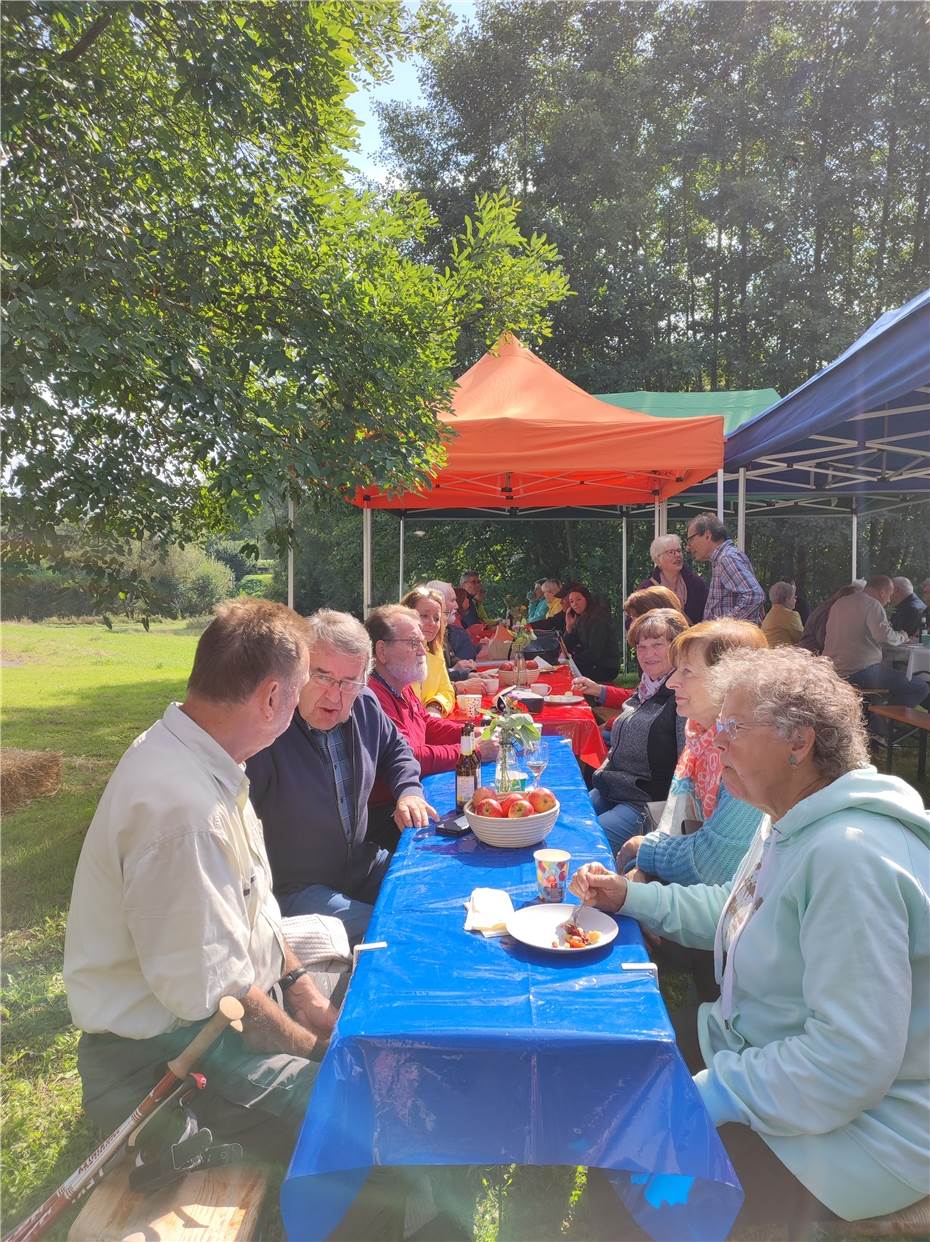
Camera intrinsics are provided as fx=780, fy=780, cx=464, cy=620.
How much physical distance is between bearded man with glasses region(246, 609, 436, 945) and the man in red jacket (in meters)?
Result: 0.66

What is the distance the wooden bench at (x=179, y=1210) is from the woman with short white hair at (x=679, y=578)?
5124 millimetres

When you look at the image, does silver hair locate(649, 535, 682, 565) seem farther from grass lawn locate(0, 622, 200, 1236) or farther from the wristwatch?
the wristwatch

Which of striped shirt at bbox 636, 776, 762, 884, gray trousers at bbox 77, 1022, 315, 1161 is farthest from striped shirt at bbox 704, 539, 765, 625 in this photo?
gray trousers at bbox 77, 1022, 315, 1161

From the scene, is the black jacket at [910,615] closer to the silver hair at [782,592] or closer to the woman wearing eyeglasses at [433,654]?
the silver hair at [782,592]

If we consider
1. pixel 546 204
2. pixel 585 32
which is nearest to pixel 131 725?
pixel 546 204

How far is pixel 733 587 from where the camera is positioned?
219 inches

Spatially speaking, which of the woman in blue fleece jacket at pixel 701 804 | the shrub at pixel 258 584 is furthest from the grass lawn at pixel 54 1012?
the shrub at pixel 258 584

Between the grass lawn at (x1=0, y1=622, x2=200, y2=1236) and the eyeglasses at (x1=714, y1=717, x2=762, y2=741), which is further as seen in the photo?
the grass lawn at (x1=0, y1=622, x2=200, y2=1236)

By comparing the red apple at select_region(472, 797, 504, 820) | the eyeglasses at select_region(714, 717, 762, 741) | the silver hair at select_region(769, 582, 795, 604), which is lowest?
the red apple at select_region(472, 797, 504, 820)

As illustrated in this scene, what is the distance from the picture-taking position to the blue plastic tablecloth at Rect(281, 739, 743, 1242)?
1.37 metres

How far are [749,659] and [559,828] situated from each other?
3.33ft

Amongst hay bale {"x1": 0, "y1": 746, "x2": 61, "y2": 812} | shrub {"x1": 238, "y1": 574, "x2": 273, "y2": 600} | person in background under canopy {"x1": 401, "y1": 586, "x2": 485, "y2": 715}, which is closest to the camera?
person in background under canopy {"x1": 401, "y1": 586, "x2": 485, "y2": 715}

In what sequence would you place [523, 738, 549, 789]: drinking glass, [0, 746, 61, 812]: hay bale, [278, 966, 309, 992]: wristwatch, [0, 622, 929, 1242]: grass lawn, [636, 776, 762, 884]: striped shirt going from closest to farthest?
[278, 966, 309, 992]: wristwatch < [0, 622, 929, 1242]: grass lawn < [636, 776, 762, 884]: striped shirt < [523, 738, 549, 789]: drinking glass < [0, 746, 61, 812]: hay bale

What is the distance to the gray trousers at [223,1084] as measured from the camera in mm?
1567
